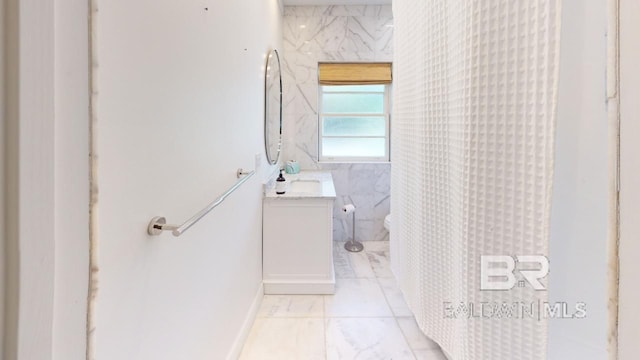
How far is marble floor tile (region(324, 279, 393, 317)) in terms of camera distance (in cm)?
225

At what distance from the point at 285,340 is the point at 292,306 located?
0.41m

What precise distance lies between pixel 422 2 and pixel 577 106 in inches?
37.8

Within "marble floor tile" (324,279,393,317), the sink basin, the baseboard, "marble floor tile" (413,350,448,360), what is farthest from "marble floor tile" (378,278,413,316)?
the sink basin

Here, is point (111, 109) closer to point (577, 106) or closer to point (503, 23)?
point (503, 23)

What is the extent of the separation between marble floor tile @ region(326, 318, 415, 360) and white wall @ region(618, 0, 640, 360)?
4.92 feet

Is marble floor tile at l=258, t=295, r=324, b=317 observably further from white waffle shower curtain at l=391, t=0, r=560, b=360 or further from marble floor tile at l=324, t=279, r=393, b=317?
white waffle shower curtain at l=391, t=0, r=560, b=360

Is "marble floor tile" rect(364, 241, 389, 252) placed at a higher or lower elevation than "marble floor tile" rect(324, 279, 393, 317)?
higher

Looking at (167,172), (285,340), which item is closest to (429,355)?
(285,340)

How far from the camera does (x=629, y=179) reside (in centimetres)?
48

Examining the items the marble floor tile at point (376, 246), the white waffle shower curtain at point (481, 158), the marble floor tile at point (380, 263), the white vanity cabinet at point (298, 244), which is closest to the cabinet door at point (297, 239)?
the white vanity cabinet at point (298, 244)

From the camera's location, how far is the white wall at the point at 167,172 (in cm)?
71

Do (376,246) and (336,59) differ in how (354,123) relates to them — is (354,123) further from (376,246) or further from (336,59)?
(376,246)
